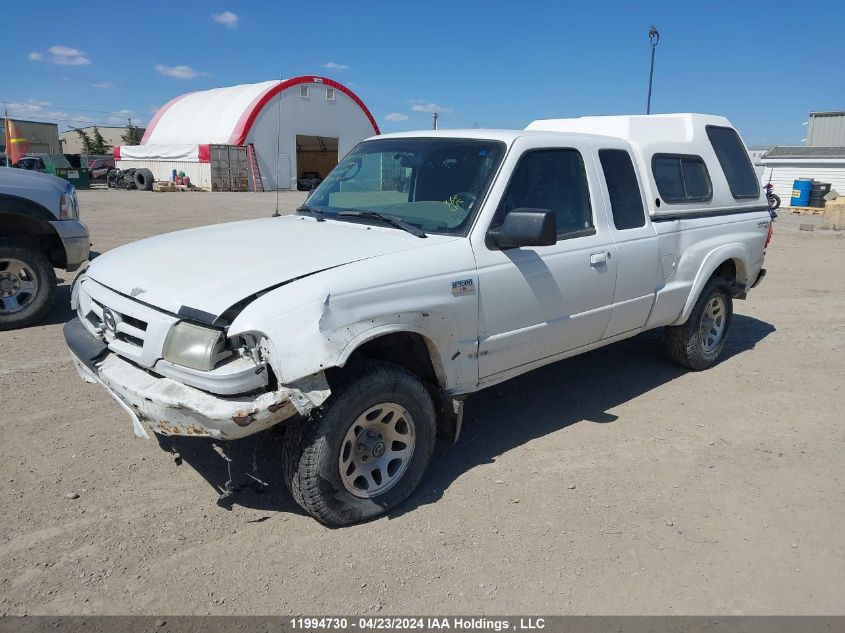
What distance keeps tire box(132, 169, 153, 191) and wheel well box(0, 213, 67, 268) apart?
28.3 m

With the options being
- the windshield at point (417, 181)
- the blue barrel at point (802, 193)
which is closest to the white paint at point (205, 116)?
the blue barrel at point (802, 193)

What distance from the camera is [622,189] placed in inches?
188

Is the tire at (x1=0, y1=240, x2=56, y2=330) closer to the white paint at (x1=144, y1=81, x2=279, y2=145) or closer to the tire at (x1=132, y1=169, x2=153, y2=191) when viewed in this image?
the tire at (x1=132, y1=169, x2=153, y2=191)

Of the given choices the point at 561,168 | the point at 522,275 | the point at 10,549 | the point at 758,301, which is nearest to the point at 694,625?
the point at 522,275

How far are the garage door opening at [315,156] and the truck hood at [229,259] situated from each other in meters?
38.1

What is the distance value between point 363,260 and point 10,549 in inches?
85.3

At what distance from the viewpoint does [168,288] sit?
127 inches

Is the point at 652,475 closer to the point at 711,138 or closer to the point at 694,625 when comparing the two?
the point at 694,625

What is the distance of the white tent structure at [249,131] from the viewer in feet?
115

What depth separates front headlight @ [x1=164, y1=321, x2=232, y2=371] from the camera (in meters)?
2.93

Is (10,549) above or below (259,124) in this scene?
below

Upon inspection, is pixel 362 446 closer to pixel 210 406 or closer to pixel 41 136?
pixel 210 406

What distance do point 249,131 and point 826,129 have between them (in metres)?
35.0

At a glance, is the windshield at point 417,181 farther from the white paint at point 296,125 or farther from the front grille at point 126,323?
the white paint at point 296,125
